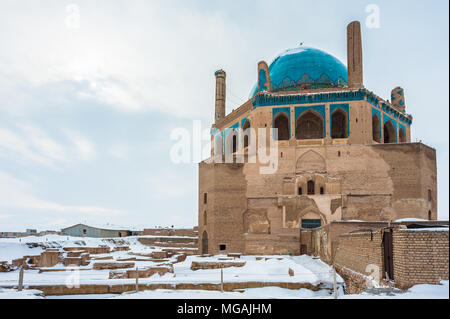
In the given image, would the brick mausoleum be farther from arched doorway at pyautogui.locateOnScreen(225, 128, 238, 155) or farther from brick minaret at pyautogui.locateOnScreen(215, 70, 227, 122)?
brick minaret at pyautogui.locateOnScreen(215, 70, 227, 122)

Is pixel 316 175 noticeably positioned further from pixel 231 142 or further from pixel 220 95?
pixel 220 95

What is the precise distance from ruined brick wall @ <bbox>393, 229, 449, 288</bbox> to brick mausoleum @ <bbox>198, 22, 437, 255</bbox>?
16.1 metres

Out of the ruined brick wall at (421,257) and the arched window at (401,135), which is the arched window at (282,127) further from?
the ruined brick wall at (421,257)

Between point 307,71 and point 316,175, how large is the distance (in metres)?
8.04

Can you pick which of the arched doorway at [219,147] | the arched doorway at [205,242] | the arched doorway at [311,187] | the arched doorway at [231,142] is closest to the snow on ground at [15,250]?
the arched doorway at [205,242]

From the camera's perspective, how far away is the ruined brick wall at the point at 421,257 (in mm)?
6535

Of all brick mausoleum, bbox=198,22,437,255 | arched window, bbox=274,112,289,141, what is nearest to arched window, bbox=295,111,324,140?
brick mausoleum, bbox=198,22,437,255

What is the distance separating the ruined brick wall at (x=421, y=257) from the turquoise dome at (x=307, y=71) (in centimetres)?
2120

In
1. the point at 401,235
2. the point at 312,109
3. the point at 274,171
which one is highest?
the point at 312,109

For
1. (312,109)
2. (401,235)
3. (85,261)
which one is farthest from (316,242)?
(401,235)
